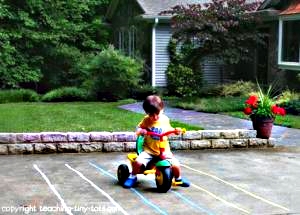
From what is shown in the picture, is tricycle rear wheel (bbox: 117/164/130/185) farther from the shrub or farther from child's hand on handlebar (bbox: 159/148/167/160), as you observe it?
the shrub

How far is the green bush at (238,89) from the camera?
1823cm

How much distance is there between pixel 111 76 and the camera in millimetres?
18641

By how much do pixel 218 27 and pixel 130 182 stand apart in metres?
10.7

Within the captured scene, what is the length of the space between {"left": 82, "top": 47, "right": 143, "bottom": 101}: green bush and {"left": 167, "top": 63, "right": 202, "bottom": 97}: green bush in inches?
70.1

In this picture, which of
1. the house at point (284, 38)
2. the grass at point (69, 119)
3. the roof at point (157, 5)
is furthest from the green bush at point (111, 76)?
the house at point (284, 38)

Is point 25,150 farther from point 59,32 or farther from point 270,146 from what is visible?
point 59,32

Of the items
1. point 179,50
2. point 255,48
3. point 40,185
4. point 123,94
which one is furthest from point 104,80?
point 40,185

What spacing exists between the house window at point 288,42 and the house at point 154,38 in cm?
331

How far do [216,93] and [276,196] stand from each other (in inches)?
517

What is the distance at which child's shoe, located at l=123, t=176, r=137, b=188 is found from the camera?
632 cm

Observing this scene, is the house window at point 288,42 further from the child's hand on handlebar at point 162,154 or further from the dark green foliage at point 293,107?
the child's hand on handlebar at point 162,154

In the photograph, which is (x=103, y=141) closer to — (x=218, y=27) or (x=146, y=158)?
(x=146, y=158)

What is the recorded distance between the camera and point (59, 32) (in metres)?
23.3

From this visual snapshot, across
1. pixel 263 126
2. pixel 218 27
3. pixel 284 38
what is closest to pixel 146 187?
pixel 263 126
